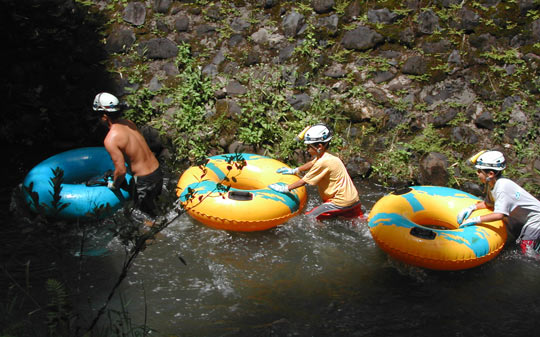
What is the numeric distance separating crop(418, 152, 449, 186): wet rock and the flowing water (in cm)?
146

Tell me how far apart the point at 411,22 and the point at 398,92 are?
1379 millimetres

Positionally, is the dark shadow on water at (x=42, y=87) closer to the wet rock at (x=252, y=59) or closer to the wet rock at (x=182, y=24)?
the wet rock at (x=182, y=24)

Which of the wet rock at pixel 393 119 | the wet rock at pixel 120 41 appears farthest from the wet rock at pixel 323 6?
the wet rock at pixel 120 41

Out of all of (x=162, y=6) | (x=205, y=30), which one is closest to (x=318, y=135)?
(x=205, y=30)

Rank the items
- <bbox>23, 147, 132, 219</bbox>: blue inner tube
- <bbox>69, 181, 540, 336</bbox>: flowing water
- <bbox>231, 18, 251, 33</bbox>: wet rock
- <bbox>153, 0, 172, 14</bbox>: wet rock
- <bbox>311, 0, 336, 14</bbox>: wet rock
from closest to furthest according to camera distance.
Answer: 1. <bbox>69, 181, 540, 336</bbox>: flowing water
2. <bbox>23, 147, 132, 219</bbox>: blue inner tube
3. <bbox>311, 0, 336, 14</bbox>: wet rock
4. <bbox>231, 18, 251, 33</bbox>: wet rock
5. <bbox>153, 0, 172, 14</bbox>: wet rock

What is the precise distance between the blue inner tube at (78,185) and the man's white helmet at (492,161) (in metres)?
3.75

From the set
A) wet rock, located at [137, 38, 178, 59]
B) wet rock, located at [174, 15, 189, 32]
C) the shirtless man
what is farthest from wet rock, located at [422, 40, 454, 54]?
the shirtless man

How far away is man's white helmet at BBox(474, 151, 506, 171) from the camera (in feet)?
15.6

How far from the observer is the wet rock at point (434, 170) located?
6.53m

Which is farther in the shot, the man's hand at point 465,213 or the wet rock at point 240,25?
the wet rock at point 240,25

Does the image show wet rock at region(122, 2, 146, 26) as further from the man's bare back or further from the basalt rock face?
the man's bare back

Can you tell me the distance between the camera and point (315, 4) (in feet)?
26.9

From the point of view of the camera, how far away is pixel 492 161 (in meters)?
4.75

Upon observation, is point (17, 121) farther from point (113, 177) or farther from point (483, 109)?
point (483, 109)
